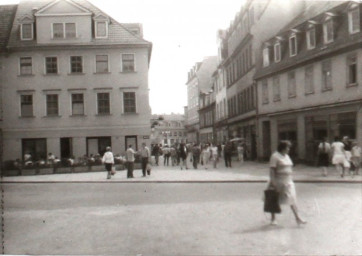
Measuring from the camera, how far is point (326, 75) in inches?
172

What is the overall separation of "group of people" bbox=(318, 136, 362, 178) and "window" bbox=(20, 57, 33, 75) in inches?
126

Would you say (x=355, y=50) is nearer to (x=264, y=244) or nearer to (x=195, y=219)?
(x=264, y=244)

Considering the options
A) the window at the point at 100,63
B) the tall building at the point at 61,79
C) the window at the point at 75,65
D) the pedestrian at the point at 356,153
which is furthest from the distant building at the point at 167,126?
the pedestrian at the point at 356,153

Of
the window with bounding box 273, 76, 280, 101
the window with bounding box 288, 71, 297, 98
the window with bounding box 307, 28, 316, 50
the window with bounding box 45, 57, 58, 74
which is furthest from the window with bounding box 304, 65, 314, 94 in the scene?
the window with bounding box 45, 57, 58, 74

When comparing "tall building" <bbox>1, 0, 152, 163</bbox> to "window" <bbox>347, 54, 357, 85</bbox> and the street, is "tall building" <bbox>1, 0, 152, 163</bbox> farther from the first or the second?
"window" <bbox>347, 54, 357, 85</bbox>

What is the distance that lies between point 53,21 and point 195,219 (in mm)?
3471

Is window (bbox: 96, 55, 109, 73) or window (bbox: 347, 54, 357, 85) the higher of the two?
window (bbox: 96, 55, 109, 73)

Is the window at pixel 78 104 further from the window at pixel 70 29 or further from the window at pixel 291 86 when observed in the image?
the window at pixel 291 86

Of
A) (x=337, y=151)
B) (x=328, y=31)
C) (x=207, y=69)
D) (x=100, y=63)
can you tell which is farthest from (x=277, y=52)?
(x=207, y=69)

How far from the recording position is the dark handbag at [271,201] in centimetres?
414

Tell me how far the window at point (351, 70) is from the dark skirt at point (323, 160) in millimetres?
992

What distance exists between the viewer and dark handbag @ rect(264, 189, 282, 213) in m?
4.14

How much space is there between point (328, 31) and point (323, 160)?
1.77 metres

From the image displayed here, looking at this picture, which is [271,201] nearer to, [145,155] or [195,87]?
[195,87]
